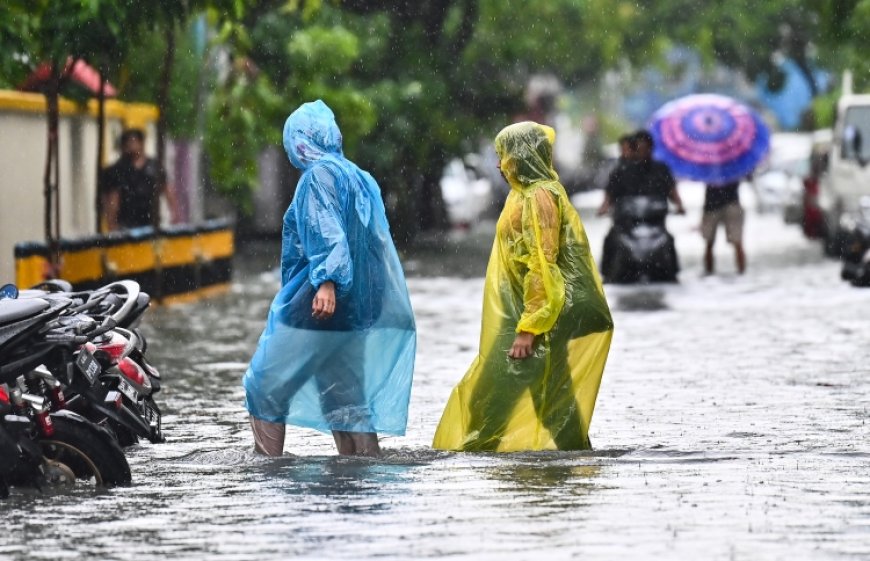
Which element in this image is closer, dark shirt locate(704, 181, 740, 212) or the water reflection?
the water reflection

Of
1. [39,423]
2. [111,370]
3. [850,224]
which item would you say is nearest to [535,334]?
[111,370]

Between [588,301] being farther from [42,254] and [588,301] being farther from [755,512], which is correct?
[42,254]

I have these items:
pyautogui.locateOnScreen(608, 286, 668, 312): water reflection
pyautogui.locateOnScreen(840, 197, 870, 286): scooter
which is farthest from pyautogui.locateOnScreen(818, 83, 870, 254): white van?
pyautogui.locateOnScreen(608, 286, 668, 312): water reflection

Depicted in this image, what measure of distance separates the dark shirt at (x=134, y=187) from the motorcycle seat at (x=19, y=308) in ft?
39.7

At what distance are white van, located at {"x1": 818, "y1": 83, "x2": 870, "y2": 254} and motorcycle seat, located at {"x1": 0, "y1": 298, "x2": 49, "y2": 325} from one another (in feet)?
63.0

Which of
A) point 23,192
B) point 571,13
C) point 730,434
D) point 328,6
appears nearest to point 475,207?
point 571,13

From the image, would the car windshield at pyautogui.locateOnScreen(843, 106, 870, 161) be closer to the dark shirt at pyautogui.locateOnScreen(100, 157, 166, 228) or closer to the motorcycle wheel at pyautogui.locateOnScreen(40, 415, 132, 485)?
the dark shirt at pyautogui.locateOnScreen(100, 157, 166, 228)

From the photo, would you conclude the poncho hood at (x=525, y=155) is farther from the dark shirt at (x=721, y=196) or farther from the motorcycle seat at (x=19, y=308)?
the dark shirt at (x=721, y=196)

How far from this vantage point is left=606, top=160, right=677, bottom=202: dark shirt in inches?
878

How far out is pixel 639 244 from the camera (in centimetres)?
2245

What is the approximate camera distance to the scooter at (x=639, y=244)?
73.4 feet

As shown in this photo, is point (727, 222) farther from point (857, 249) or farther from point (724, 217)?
point (857, 249)

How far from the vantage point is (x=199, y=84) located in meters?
26.4

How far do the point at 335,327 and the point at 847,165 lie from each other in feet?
61.7
